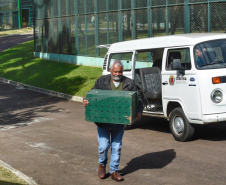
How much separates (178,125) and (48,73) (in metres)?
18.1

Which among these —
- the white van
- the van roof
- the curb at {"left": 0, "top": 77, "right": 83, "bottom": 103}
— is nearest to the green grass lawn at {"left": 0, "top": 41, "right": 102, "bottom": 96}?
the curb at {"left": 0, "top": 77, "right": 83, "bottom": 103}

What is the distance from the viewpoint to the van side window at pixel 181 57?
11.2 meters

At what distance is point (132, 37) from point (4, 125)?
11869 mm

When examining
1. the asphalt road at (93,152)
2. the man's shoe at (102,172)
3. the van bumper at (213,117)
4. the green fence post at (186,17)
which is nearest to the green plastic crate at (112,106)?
the man's shoe at (102,172)

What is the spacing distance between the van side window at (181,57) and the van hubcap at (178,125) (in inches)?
46.5

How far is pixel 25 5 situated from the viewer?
71.4m

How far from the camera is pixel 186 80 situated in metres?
11.1

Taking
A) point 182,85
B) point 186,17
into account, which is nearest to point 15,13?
point 186,17

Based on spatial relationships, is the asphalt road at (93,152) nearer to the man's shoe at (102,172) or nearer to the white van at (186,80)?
the man's shoe at (102,172)

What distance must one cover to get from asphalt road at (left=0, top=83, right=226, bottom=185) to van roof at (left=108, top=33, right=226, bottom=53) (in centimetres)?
215

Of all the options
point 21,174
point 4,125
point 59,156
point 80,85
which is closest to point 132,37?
point 80,85

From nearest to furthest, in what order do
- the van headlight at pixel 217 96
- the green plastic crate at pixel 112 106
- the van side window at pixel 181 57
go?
the green plastic crate at pixel 112 106 < the van headlight at pixel 217 96 < the van side window at pixel 181 57

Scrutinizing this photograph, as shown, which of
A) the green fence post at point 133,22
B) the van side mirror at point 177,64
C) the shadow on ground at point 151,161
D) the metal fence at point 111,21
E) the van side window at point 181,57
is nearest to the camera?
the shadow on ground at point 151,161

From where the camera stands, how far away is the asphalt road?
860 centimetres
